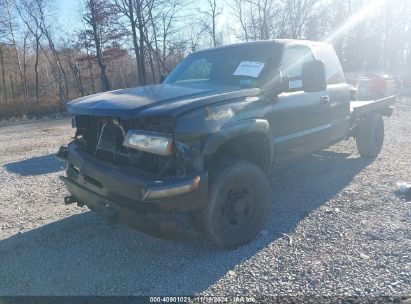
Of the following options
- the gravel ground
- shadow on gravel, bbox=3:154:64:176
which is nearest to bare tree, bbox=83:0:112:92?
shadow on gravel, bbox=3:154:64:176

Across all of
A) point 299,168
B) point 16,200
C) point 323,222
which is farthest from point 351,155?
point 16,200

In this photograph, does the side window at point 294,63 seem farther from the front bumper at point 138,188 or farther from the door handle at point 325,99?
the front bumper at point 138,188

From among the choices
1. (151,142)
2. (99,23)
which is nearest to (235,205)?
(151,142)

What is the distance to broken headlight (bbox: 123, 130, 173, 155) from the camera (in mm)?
2838

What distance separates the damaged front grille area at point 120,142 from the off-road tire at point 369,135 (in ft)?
15.2

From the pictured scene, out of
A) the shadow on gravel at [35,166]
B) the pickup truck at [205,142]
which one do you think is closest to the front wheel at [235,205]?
the pickup truck at [205,142]

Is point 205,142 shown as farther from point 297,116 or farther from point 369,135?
point 369,135

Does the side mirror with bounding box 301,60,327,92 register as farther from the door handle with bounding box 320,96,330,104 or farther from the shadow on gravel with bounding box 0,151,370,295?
the shadow on gravel with bounding box 0,151,370,295

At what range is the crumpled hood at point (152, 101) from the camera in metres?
2.93

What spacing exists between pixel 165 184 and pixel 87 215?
212cm

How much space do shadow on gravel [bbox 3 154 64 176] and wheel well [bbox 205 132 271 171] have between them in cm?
437

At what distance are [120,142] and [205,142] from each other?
0.83m

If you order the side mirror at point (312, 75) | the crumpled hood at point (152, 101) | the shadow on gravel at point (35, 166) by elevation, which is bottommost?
the shadow on gravel at point (35, 166)

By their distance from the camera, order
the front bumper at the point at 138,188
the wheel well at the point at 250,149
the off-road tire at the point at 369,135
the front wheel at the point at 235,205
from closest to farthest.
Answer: the front bumper at the point at 138,188 → the front wheel at the point at 235,205 → the wheel well at the point at 250,149 → the off-road tire at the point at 369,135
